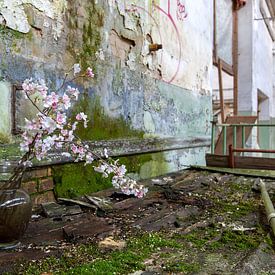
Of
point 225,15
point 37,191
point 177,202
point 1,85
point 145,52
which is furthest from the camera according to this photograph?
point 225,15

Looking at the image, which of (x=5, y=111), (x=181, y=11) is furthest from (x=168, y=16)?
(x=5, y=111)

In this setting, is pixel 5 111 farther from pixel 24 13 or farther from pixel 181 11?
pixel 181 11

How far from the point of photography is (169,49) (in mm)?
Result: 4273

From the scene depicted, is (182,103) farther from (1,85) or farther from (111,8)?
(1,85)

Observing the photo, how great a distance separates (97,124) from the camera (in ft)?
9.62

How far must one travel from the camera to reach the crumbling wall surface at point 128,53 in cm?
229

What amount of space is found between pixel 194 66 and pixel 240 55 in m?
3.46

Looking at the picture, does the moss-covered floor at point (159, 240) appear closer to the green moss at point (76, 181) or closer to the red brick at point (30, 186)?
the green moss at point (76, 181)

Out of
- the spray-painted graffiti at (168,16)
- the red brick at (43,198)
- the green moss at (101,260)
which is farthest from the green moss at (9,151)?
the spray-painted graffiti at (168,16)

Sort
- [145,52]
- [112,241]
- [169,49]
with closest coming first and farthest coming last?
[112,241], [145,52], [169,49]

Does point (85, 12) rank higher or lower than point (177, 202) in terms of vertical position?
higher

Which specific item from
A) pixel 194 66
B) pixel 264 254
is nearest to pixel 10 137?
pixel 264 254

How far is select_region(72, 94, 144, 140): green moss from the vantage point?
275 cm

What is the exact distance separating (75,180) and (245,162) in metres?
2.41
